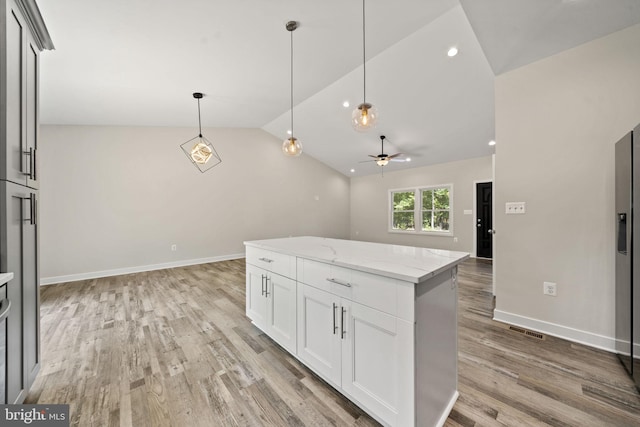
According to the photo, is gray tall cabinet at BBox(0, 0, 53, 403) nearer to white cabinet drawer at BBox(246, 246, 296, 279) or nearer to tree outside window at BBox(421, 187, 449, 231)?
white cabinet drawer at BBox(246, 246, 296, 279)

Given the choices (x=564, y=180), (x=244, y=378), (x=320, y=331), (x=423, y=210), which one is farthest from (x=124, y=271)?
(x=423, y=210)

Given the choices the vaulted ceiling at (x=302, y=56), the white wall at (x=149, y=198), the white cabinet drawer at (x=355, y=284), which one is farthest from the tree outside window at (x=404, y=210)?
the white cabinet drawer at (x=355, y=284)

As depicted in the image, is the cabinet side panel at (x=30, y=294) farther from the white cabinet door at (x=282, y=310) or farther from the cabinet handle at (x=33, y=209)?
the white cabinet door at (x=282, y=310)

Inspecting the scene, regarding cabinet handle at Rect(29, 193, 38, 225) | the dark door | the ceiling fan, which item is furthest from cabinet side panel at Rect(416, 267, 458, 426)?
the dark door

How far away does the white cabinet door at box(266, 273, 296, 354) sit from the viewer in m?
1.91

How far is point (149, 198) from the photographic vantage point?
16.6 feet

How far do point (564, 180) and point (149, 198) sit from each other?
20.5 feet

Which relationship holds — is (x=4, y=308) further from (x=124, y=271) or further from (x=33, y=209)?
(x=124, y=271)

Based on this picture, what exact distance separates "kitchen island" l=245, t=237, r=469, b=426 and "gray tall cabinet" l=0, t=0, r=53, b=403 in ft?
5.01

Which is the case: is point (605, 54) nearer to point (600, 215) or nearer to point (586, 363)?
point (600, 215)

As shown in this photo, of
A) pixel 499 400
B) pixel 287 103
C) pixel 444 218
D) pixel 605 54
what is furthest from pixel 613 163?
pixel 444 218

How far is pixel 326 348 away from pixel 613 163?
2.69m

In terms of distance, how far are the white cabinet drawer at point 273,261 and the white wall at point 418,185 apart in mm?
5844

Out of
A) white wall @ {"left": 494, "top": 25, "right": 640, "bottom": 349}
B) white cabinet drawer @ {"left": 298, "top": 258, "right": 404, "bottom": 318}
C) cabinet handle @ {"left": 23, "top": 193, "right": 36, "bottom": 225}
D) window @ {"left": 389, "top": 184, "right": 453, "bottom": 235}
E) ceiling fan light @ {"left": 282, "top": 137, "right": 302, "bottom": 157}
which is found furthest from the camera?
window @ {"left": 389, "top": 184, "right": 453, "bottom": 235}
